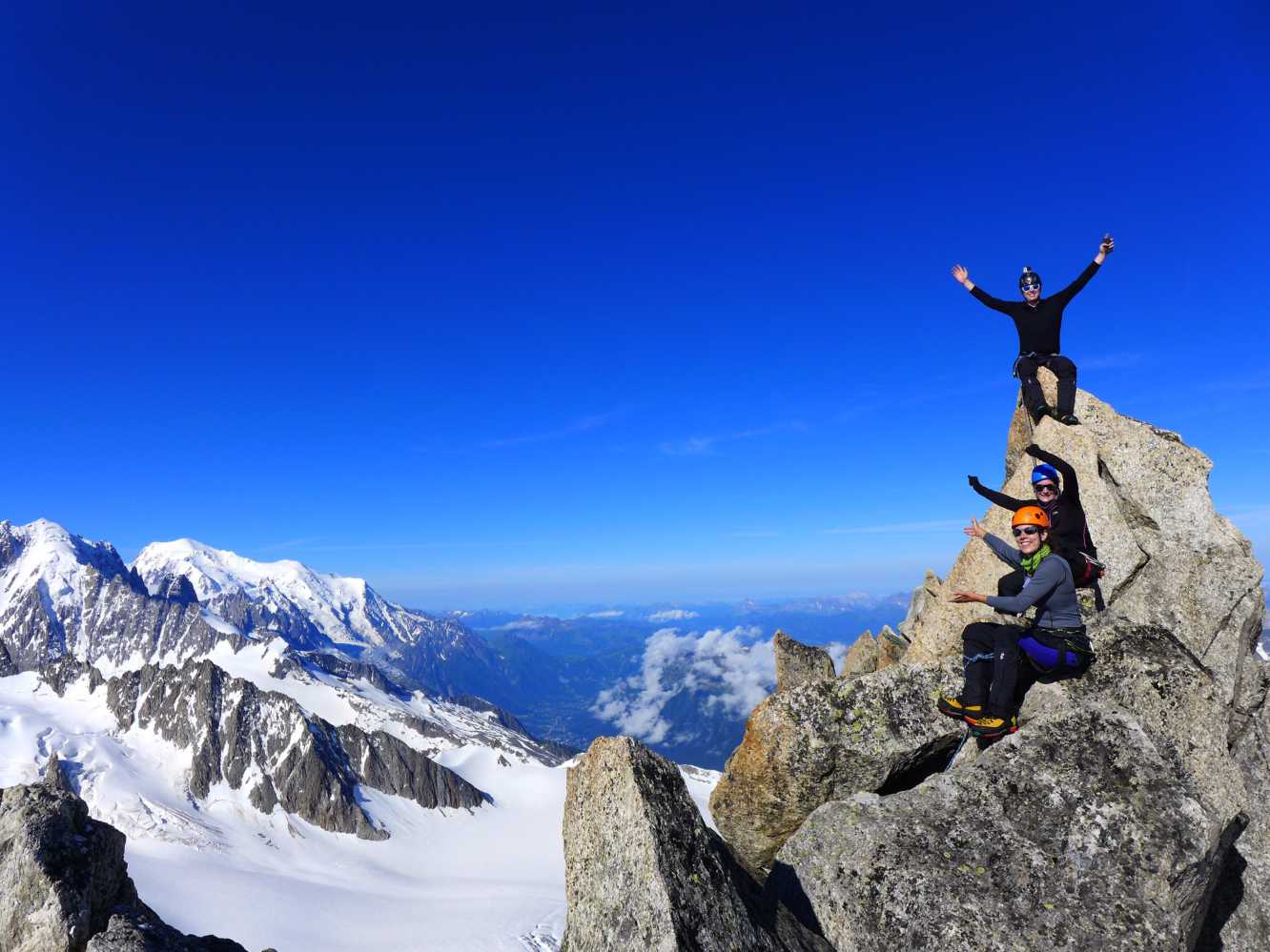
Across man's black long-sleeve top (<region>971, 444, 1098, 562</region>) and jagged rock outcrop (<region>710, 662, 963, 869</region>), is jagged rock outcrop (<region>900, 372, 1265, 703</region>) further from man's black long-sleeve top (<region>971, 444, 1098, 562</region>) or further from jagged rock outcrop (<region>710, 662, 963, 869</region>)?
jagged rock outcrop (<region>710, 662, 963, 869</region>)

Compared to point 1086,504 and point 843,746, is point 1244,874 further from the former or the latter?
point 1086,504

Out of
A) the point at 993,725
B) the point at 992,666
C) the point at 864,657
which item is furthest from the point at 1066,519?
the point at 864,657

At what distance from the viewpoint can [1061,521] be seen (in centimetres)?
1723

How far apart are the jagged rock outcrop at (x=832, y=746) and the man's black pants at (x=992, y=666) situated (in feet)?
3.99

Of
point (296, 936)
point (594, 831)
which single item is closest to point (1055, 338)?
point (594, 831)

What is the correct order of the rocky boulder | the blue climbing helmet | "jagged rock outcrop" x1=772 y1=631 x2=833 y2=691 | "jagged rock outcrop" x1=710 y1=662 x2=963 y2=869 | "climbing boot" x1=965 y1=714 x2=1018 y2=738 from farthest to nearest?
"jagged rock outcrop" x1=772 y1=631 x2=833 y2=691
the blue climbing helmet
"jagged rock outcrop" x1=710 y1=662 x2=963 y2=869
"climbing boot" x1=965 y1=714 x2=1018 y2=738
the rocky boulder

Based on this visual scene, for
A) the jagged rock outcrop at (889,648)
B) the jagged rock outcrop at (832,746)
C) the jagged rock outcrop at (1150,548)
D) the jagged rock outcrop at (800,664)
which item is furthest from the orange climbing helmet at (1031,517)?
the jagged rock outcrop at (889,648)

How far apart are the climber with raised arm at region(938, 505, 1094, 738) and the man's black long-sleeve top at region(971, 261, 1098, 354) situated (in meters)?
10.4

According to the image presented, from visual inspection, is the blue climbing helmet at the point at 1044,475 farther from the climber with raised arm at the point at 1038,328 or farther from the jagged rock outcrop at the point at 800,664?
the jagged rock outcrop at the point at 800,664

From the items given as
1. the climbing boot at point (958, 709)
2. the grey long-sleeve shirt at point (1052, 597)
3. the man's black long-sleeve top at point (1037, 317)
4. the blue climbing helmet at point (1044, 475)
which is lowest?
the climbing boot at point (958, 709)

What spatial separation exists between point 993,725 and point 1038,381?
15096 millimetres

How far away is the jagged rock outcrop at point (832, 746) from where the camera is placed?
560 inches

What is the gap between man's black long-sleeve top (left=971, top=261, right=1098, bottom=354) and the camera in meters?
21.3

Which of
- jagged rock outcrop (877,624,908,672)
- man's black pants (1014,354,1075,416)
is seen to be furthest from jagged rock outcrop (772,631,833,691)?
man's black pants (1014,354,1075,416)
